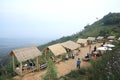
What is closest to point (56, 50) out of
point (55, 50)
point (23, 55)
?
point (55, 50)

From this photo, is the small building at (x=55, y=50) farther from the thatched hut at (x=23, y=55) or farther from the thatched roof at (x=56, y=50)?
the thatched hut at (x=23, y=55)

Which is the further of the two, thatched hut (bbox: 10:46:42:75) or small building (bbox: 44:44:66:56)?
small building (bbox: 44:44:66:56)

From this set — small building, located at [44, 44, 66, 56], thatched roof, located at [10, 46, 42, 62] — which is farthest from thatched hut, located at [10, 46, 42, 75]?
small building, located at [44, 44, 66, 56]

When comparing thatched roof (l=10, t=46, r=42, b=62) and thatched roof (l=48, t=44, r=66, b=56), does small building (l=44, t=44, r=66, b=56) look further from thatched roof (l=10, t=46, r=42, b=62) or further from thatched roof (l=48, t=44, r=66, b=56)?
thatched roof (l=10, t=46, r=42, b=62)

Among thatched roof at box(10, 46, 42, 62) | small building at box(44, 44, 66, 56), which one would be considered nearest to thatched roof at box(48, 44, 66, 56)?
small building at box(44, 44, 66, 56)

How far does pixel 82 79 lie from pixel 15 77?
7.35 meters

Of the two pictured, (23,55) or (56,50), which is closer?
(23,55)

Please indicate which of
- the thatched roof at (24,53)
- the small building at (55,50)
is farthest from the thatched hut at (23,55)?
the small building at (55,50)

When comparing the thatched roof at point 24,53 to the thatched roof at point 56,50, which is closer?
the thatched roof at point 24,53

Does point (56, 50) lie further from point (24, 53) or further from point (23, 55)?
point (23, 55)

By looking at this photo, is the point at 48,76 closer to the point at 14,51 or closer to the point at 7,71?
the point at 14,51

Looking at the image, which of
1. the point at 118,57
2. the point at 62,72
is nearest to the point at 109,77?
the point at 118,57

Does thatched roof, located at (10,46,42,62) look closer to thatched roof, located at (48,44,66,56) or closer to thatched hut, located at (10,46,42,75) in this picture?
thatched hut, located at (10,46,42,75)

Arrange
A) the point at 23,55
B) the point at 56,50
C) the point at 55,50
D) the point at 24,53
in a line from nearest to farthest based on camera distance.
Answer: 1. the point at 23,55
2. the point at 24,53
3. the point at 55,50
4. the point at 56,50
